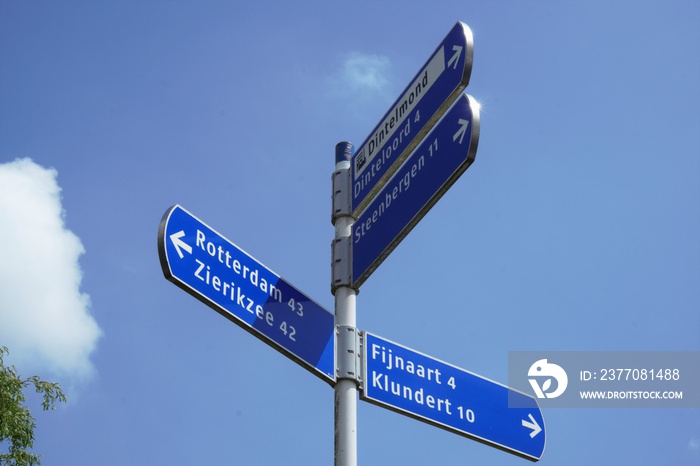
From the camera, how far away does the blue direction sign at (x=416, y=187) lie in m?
4.41

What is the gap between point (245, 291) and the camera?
15.3ft

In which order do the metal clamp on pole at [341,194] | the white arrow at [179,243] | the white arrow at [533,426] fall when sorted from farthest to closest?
the white arrow at [533,426]
the metal clamp on pole at [341,194]
the white arrow at [179,243]

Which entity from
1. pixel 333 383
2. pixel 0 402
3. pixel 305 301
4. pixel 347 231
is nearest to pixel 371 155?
pixel 347 231

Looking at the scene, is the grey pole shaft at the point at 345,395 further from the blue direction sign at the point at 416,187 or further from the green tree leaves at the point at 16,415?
the green tree leaves at the point at 16,415

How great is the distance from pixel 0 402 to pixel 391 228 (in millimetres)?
8690

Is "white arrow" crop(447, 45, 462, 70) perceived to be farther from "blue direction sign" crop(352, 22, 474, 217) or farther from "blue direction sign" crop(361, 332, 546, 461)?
"blue direction sign" crop(361, 332, 546, 461)

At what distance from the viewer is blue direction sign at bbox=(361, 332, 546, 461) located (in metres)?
5.07

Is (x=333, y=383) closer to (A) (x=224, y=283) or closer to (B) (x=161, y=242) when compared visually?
(A) (x=224, y=283)

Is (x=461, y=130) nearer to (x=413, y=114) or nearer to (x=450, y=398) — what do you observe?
(x=413, y=114)

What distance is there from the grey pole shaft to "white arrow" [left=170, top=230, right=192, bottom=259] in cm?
100

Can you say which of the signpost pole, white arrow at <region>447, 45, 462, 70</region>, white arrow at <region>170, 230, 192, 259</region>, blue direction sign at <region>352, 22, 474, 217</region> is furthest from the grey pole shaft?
white arrow at <region>447, 45, 462, 70</region>

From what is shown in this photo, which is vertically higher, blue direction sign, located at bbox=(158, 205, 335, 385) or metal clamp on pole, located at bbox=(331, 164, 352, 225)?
metal clamp on pole, located at bbox=(331, 164, 352, 225)

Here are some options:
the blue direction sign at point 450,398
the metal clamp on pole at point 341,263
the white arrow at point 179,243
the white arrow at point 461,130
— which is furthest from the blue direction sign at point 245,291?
the white arrow at point 461,130

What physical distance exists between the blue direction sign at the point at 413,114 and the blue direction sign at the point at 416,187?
0.11m
